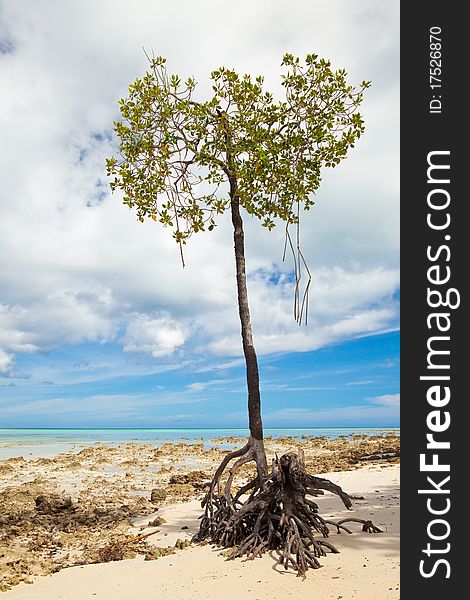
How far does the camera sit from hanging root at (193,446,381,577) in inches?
304

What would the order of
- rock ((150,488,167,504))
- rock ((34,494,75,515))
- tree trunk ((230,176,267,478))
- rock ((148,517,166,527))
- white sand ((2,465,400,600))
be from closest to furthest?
1. white sand ((2,465,400,600))
2. tree trunk ((230,176,267,478))
3. rock ((148,517,166,527))
4. rock ((34,494,75,515))
5. rock ((150,488,167,504))

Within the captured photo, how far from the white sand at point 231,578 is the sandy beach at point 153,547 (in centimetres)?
1

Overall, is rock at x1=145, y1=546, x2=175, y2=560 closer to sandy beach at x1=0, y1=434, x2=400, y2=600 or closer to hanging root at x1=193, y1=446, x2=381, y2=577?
sandy beach at x1=0, y1=434, x2=400, y2=600

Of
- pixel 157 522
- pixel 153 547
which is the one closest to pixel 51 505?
pixel 157 522

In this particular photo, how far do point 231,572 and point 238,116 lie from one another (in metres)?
6.95

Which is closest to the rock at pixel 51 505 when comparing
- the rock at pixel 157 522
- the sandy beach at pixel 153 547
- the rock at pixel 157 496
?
the sandy beach at pixel 153 547

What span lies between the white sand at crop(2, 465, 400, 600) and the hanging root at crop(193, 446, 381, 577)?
20 centimetres

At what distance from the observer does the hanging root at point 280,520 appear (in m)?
7.73

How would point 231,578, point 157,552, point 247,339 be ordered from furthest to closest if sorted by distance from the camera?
point 247,339, point 157,552, point 231,578

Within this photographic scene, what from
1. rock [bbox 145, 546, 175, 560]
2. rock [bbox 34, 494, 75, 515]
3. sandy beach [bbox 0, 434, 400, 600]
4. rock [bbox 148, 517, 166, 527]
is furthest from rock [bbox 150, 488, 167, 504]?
rock [bbox 145, 546, 175, 560]

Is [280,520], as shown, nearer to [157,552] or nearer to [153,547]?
[157,552]

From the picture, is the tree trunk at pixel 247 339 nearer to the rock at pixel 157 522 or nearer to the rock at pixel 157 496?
the rock at pixel 157 522

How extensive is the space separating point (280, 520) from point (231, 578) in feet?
3.90

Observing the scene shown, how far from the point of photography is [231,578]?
277 inches
